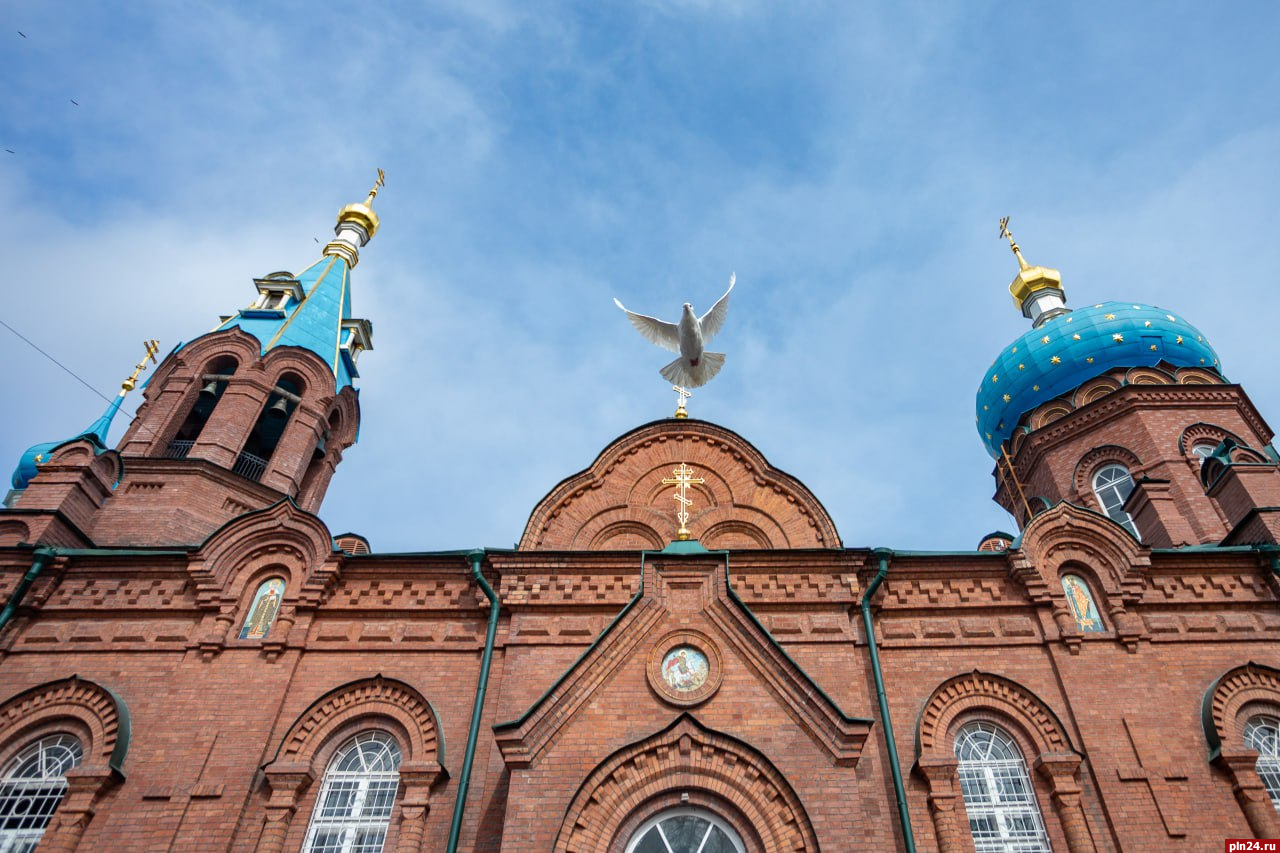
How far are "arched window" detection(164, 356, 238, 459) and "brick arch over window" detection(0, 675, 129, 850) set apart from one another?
5849 millimetres

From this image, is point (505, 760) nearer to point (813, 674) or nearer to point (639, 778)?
point (639, 778)

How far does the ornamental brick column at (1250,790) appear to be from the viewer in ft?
28.3

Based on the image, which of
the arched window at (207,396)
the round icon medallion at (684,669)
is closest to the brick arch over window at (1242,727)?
the round icon medallion at (684,669)

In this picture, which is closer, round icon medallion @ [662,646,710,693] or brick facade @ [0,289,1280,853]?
brick facade @ [0,289,1280,853]

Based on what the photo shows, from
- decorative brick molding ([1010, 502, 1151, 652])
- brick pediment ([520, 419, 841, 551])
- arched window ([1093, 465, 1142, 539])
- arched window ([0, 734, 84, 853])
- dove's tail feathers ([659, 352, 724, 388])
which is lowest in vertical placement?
arched window ([0, 734, 84, 853])

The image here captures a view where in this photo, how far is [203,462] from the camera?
44.7ft

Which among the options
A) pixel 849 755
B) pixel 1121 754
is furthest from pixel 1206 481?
pixel 849 755

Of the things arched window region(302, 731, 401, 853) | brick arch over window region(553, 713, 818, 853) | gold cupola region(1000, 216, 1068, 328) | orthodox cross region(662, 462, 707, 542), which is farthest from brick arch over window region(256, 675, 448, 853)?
gold cupola region(1000, 216, 1068, 328)

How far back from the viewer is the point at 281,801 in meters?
8.86

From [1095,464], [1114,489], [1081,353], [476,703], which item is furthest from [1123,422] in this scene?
[476,703]

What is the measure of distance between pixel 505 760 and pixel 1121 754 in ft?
21.6

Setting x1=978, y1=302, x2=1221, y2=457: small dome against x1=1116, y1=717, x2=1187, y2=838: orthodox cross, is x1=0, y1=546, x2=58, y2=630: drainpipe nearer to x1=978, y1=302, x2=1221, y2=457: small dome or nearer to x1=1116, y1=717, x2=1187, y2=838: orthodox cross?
x1=1116, y1=717, x2=1187, y2=838: orthodox cross

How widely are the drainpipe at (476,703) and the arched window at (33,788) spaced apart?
442cm

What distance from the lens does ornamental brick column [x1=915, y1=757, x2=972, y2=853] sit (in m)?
8.56
